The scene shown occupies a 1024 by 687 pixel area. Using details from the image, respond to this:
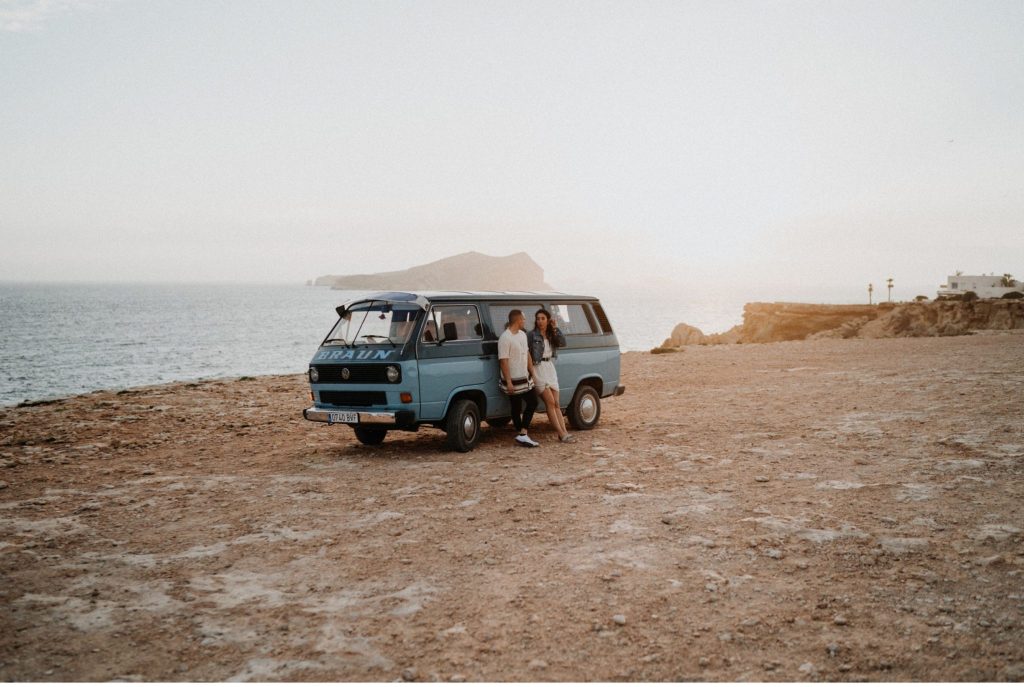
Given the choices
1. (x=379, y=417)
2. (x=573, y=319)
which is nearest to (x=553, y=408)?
(x=573, y=319)

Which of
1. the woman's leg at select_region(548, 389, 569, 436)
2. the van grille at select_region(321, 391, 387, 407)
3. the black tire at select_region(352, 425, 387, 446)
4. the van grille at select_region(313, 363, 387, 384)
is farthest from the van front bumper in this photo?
the woman's leg at select_region(548, 389, 569, 436)

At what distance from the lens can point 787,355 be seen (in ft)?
84.8

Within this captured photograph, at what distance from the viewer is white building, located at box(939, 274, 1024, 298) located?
89.4m

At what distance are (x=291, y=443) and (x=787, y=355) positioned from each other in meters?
19.6

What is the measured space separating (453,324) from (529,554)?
4.85 m

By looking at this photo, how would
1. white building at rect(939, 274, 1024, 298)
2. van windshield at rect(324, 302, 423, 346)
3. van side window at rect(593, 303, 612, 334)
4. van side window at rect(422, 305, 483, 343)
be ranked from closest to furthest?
1. van windshield at rect(324, 302, 423, 346)
2. van side window at rect(422, 305, 483, 343)
3. van side window at rect(593, 303, 612, 334)
4. white building at rect(939, 274, 1024, 298)

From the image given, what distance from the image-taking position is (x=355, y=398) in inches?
394

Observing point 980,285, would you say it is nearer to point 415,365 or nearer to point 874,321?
point 874,321

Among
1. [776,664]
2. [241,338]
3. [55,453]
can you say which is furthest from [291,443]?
[241,338]

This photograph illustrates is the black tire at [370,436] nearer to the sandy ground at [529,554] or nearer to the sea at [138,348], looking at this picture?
the sandy ground at [529,554]

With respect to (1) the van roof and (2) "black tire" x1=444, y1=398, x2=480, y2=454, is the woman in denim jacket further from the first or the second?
(2) "black tire" x1=444, y1=398, x2=480, y2=454

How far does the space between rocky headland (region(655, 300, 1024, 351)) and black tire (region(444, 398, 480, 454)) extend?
895 inches

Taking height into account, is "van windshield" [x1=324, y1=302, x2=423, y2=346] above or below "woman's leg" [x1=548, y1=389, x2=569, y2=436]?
above

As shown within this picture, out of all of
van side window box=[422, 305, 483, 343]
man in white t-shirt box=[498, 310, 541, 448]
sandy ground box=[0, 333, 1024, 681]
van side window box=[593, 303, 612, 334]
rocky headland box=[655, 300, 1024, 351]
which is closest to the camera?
sandy ground box=[0, 333, 1024, 681]
